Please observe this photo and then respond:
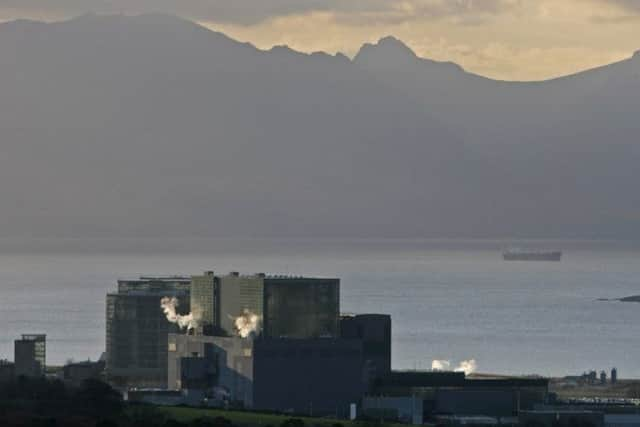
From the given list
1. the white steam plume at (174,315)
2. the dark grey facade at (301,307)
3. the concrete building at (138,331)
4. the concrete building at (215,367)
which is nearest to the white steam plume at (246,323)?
the dark grey facade at (301,307)

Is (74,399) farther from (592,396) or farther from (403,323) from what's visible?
(403,323)

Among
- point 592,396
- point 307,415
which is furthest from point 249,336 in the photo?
point 592,396

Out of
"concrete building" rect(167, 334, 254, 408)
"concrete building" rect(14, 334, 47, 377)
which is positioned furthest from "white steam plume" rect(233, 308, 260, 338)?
"concrete building" rect(14, 334, 47, 377)

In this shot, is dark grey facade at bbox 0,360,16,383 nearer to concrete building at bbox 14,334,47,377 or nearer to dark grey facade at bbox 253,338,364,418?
concrete building at bbox 14,334,47,377

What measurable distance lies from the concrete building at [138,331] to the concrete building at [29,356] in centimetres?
324

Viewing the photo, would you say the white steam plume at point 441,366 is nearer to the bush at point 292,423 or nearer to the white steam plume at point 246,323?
the white steam plume at point 246,323

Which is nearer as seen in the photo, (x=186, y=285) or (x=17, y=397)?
(x=17, y=397)

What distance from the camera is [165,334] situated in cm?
12044

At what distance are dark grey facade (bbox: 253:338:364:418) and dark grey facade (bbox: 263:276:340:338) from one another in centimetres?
345

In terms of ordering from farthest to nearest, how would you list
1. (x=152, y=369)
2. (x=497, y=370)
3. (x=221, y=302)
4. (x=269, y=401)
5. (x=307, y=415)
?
(x=497, y=370)
(x=152, y=369)
(x=221, y=302)
(x=269, y=401)
(x=307, y=415)

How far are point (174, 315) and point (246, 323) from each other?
10448mm

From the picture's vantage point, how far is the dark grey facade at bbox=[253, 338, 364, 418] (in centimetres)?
9969

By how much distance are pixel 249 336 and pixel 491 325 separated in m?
89.0

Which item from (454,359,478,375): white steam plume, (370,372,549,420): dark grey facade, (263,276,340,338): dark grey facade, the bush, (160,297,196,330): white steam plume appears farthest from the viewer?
(454,359,478,375): white steam plume
